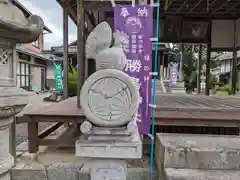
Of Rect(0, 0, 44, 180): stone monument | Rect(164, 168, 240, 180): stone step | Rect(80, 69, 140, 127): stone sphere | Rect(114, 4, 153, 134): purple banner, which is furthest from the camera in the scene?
Rect(114, 4, 153, 134): purple banner

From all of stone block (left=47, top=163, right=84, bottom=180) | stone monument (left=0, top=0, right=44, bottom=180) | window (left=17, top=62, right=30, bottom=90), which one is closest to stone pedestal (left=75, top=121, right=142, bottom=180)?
stone monument (left=0, top=0, right=44, bottom=180)

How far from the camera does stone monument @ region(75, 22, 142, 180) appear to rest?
92.2 inches

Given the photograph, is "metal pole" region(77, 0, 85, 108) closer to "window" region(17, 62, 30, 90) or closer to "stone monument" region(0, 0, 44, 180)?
"stone monument" region(0, 0, 44, 180)

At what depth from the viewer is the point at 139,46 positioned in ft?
11.4

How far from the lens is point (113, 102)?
2.36 meters

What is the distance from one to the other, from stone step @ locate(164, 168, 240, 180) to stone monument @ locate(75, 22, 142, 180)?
25.2 inches

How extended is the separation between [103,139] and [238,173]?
5.76 feet

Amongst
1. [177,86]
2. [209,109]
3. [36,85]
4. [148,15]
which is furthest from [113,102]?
[36,85]

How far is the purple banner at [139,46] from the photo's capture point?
11.3ft

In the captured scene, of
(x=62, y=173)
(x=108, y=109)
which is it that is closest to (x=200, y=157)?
(x=108, y=109)

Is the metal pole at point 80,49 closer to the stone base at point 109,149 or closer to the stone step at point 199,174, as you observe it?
the stone base at point 109,149

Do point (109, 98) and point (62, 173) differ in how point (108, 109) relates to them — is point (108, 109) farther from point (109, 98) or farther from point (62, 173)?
point (62, 173)

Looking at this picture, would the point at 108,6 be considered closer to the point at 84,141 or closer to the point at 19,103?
the point at 19,103

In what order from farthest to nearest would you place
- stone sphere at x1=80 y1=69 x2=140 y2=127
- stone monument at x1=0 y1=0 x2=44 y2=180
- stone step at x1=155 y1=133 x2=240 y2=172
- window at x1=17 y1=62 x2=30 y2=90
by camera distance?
window at x1=17 y1=62 x2=30 y2=90 → stone step at x1=155 y1=133 x2=240 y2=172 → stone monument at x1=0 y1=0 x2=44 y2=180 → stone sphere at x1=80 y1=69 x2=140 y2=127
